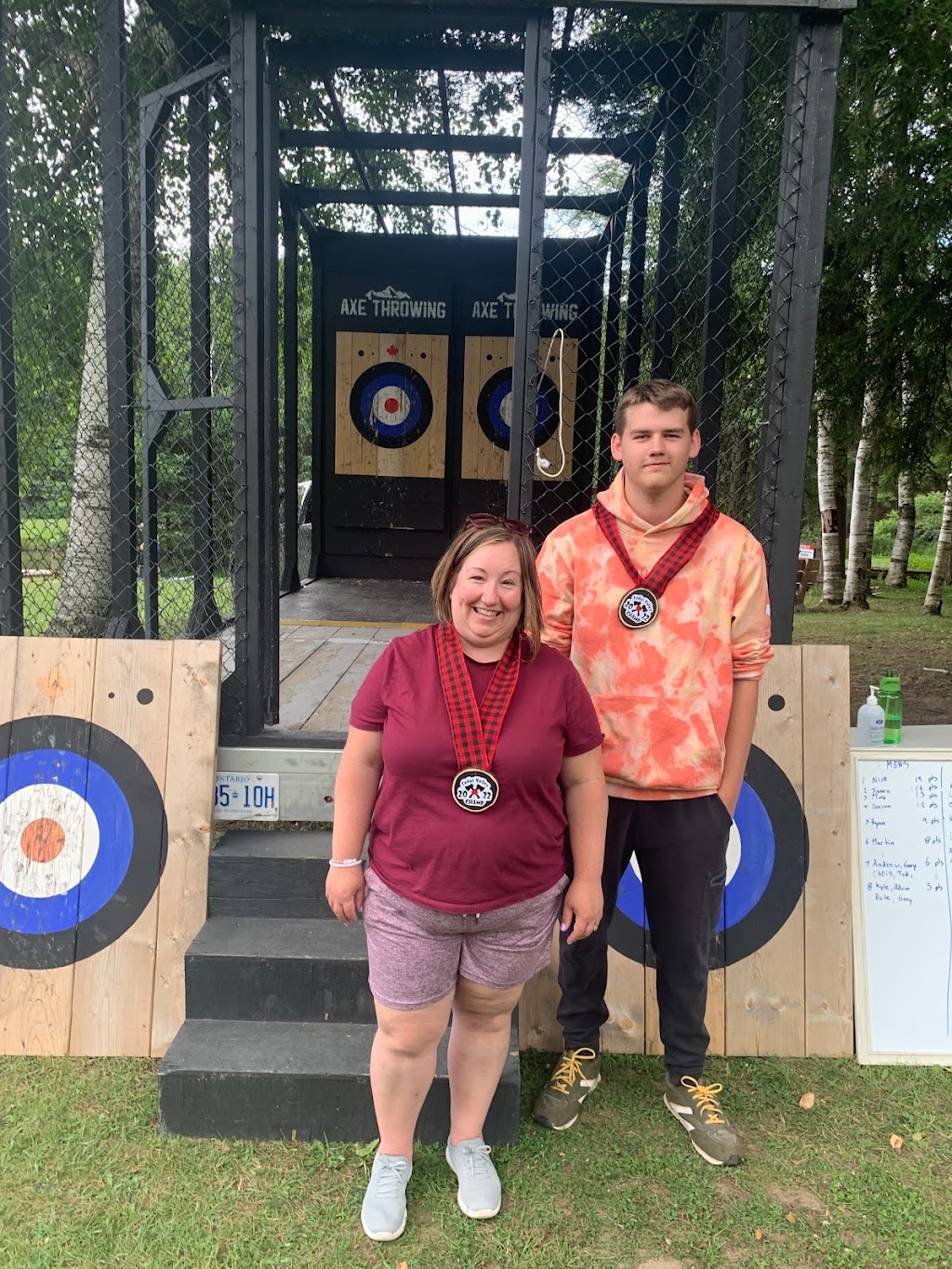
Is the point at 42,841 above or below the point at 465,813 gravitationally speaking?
below

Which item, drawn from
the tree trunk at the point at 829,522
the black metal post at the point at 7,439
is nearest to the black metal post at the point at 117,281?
the black metal post at the point at 7,439

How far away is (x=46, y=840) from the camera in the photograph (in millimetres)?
2494

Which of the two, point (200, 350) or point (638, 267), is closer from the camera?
point (200, 350)

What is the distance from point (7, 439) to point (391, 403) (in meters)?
4.43

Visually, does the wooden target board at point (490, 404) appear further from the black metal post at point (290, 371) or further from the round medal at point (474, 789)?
the round medal at point (474, 789)

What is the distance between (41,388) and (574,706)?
173 inches

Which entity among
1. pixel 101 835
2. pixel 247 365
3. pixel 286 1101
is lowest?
pixel 286 1101

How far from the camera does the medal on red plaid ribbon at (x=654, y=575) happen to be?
1.89 m

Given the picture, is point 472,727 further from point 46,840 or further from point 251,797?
point 46,840

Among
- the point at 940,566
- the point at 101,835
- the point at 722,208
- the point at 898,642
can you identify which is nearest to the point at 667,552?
the point at 101,835

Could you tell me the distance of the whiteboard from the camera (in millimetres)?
2465

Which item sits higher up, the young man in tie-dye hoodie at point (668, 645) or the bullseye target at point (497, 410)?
the bullseye target at point (497, 410)

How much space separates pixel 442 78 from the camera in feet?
14.6

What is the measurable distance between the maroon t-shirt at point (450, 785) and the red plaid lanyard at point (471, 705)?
0.01 meters
